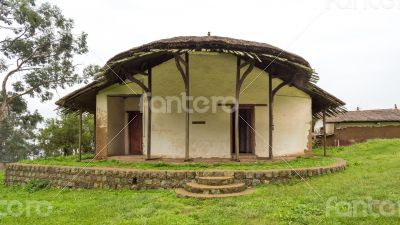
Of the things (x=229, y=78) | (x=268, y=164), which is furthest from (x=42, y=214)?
(x=229, y=78)

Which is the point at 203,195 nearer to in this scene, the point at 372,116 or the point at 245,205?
the point at 245,205

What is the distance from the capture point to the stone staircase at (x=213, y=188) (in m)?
7.98

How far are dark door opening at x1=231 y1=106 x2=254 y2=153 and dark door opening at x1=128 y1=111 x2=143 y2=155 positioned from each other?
4.20 metres

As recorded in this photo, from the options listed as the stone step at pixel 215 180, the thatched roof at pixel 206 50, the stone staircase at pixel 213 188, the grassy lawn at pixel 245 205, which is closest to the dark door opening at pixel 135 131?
the thatched roof at pixel 206 50

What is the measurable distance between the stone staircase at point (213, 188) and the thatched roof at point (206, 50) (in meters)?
3.64

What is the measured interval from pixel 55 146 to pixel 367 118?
25699 mm

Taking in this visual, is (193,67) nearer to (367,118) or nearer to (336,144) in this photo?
(336,144)

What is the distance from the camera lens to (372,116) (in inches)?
1187

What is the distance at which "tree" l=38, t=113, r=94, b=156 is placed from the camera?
27891 mm

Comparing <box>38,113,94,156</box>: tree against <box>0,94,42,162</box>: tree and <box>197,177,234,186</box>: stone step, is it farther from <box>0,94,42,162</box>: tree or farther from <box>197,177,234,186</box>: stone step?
<box>197,177,234,186</box>: stone step

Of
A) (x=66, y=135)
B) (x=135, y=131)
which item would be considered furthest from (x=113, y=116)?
(x=66, y=135)

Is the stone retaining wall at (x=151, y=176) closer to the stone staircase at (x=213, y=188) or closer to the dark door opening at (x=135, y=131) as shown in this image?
the stone staircase at (x=213, y=188)

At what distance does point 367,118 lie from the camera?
29.6 m

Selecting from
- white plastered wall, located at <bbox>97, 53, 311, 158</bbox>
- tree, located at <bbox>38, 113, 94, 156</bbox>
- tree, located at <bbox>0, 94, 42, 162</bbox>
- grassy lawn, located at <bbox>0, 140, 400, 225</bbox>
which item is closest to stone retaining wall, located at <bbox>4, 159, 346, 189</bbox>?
grassy lawn, located at <bbox>0, 140, 400, 225</bbox>
